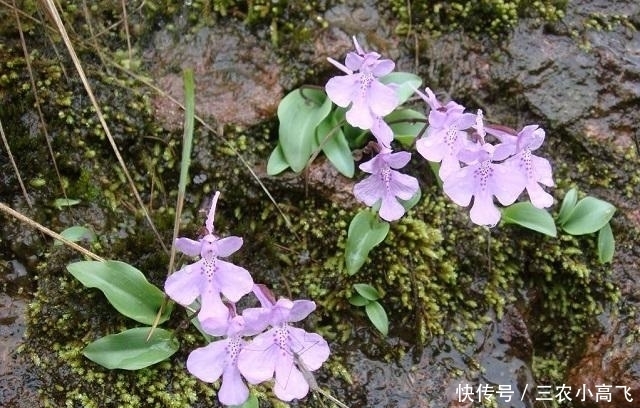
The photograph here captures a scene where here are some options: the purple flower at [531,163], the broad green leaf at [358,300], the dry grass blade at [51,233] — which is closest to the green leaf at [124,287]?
the dry grass blade at [51,233]

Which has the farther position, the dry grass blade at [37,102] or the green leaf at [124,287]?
the dry grass blade at [37,102]

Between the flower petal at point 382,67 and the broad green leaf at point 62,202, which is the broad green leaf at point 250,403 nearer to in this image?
the broad green leaf at point 62,202

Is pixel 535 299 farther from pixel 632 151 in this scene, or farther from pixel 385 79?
pixel 385 79

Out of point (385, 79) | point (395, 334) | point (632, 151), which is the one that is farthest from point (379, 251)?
point (632, 151)

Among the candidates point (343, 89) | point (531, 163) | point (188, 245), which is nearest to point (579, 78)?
point (531, 163)

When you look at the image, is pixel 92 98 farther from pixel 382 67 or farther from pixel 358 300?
pixel 358 300

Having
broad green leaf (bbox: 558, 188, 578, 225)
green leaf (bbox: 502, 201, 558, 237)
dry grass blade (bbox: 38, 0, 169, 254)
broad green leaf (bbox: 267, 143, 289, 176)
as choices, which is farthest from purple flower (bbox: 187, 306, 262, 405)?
broad green leaf (bbox: 558, 188, 578, 225)

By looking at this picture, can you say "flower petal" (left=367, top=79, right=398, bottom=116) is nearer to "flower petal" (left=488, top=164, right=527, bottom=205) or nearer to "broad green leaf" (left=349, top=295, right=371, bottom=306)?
"flower petal" (left=488, top=164, right=527, bottom=205)
